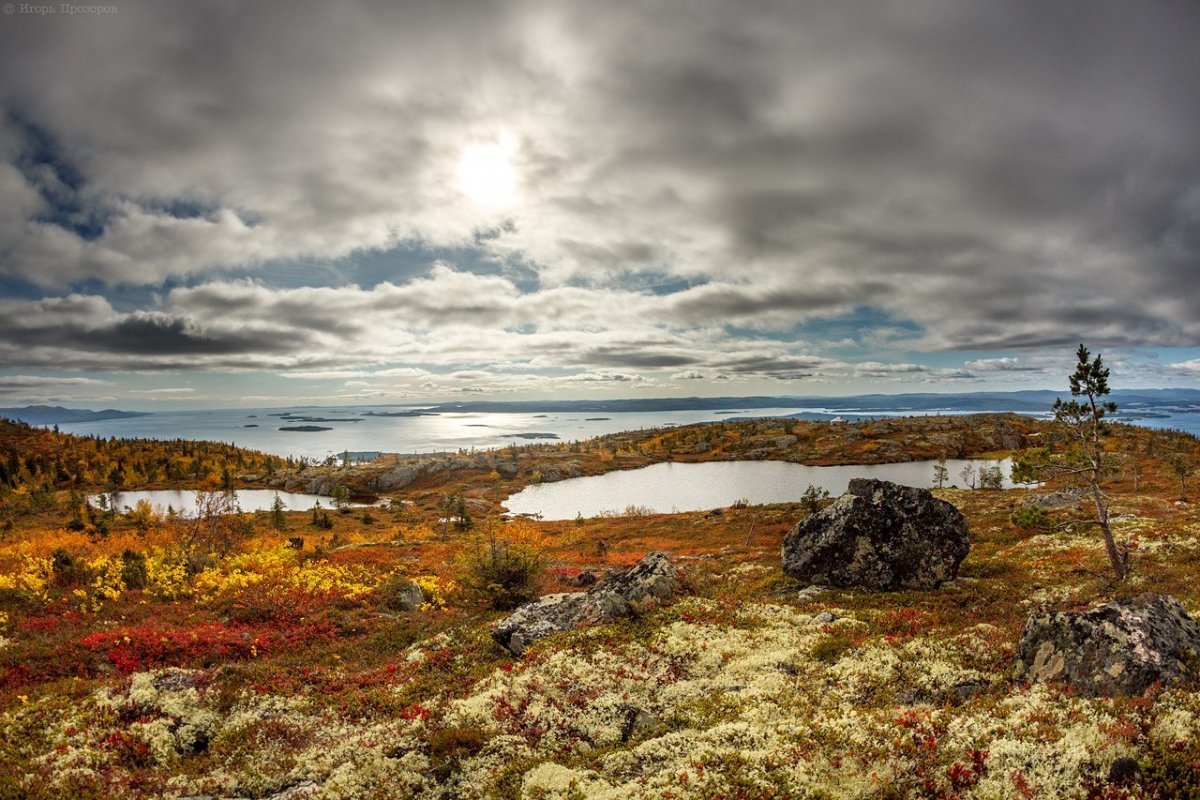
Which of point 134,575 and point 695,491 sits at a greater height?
point 134,575

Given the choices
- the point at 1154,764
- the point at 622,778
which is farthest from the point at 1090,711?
the point at 622,778

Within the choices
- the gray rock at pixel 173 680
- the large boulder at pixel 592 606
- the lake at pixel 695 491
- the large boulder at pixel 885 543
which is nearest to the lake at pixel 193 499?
the lake at pixel 695 491

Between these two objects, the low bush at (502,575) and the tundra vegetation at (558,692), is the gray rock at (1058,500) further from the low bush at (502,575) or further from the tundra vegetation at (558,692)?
the low bush at (502,575)

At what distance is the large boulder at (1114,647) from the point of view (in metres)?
12.2

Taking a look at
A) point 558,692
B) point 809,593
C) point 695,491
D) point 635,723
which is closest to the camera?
point 635,723

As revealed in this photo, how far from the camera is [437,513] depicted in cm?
13112

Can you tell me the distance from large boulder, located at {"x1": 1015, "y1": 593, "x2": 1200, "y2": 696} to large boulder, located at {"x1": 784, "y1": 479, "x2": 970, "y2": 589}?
12844mm

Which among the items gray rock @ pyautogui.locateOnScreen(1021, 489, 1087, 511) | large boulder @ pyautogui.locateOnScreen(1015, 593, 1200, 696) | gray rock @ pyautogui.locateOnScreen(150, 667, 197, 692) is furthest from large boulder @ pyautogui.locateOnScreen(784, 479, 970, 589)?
gray rock @ pyautogui.locateOnScreen(1021, 489, 1087, 511)

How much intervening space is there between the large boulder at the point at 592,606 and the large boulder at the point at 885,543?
28.8ft

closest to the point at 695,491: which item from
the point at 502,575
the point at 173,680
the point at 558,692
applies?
the point at 502,575

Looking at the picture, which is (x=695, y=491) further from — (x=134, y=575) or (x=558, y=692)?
(x=558, y=692)

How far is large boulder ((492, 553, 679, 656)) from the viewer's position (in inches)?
870

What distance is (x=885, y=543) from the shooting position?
2756cm

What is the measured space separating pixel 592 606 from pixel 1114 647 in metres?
17.5
